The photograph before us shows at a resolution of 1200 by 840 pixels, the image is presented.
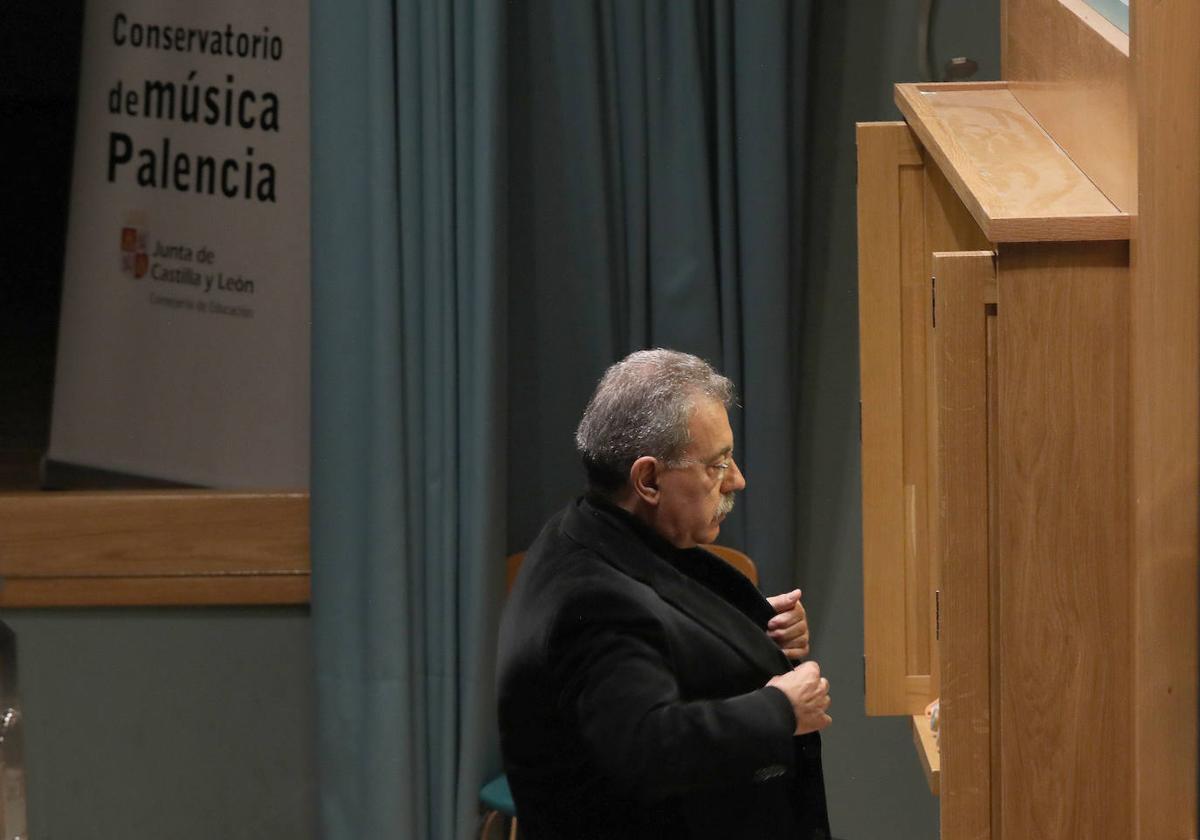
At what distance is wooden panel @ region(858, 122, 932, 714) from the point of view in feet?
7.66

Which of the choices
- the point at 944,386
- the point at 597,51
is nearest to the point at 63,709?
the point at 597,51

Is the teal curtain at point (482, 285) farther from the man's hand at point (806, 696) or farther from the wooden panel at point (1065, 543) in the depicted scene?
the wooden panel at point (1065, 543)

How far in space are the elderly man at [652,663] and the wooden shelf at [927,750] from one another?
14 centimetres

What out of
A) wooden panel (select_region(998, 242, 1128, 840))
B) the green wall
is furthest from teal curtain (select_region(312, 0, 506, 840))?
wooden panel (select_region(998, 242, 1128, 840))

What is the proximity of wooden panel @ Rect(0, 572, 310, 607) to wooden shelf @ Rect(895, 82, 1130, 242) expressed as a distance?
1751mm

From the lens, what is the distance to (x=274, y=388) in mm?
3582

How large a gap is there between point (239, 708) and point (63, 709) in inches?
14.5

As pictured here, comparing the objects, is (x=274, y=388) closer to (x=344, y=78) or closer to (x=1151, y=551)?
(x=344, y=78)

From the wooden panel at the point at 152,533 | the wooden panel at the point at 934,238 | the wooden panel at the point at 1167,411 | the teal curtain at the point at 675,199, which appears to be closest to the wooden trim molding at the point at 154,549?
the wooden panel at the point at 152,533

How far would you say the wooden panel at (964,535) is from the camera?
163 cm

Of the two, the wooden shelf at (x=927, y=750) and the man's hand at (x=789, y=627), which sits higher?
the man's hand at (x=789, y=627)

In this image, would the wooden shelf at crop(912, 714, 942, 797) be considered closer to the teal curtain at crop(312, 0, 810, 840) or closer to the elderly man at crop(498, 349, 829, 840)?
the elderly man at crop(498, 349, 829, 840)

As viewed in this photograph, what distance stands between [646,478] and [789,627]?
1.02 ft

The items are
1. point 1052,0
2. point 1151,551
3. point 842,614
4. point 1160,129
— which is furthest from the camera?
point 842,614
